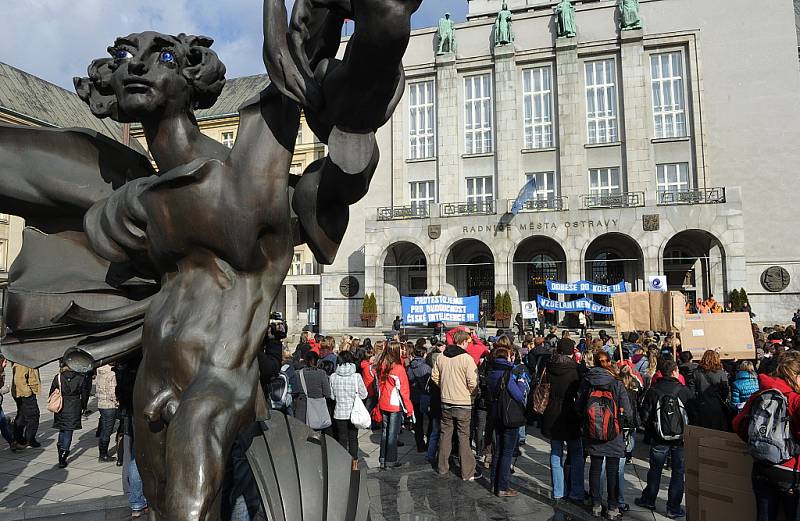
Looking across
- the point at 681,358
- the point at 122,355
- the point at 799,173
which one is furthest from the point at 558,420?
the point at 799,173

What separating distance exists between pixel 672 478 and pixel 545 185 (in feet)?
90.4

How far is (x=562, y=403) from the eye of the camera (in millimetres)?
6984

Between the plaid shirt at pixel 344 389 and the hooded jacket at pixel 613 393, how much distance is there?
3297mm

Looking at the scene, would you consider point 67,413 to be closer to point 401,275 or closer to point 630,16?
point 401,275

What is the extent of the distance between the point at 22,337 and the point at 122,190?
0.95 metres

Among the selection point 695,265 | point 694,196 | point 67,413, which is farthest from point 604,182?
point 67,413

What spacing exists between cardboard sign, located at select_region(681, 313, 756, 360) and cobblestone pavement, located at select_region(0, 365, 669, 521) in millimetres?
3514

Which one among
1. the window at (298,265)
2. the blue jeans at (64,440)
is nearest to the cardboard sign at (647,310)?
the blue jeans at (64,440)

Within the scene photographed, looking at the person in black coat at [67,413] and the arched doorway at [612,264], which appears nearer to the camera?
the person in black coat at [67,413]

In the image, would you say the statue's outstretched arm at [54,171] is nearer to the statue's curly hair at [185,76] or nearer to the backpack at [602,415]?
the statue's curly hair at [185,76]

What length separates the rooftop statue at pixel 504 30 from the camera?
3322cm

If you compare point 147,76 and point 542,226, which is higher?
point 542,226

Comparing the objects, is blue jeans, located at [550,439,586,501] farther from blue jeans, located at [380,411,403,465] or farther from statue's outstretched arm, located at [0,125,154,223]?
statue's outstretched arm, located at [0,125,154,223]

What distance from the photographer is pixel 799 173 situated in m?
29.5
